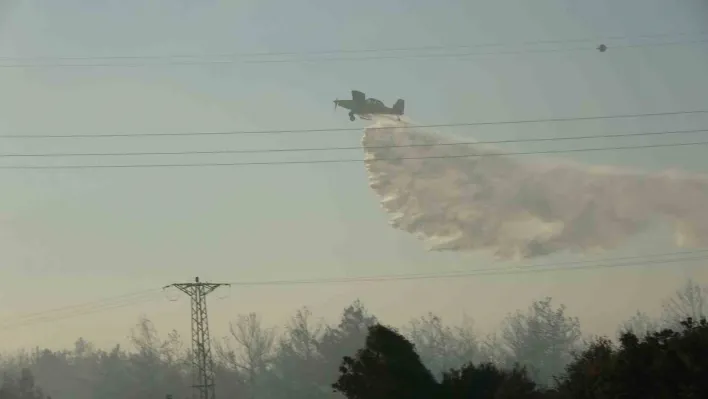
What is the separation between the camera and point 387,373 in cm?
5159

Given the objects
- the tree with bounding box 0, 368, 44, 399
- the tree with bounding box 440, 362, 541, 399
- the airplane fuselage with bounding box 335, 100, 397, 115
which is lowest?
the tree with bounding box 440, 362, 541, 399

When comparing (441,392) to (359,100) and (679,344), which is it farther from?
(359,100)

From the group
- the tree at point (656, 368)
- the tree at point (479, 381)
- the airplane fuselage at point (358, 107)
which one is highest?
the airplane fuselage at point (358, 107)

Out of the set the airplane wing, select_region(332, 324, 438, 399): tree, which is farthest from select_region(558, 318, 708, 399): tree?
the airplane wing

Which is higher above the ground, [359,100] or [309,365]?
[359,100]

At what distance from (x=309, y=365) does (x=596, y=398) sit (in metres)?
86.8

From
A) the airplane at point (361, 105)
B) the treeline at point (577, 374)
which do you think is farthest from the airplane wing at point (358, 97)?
the treeline at point (577, 374)

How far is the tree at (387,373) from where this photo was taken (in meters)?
51.2

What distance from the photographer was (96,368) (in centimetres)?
13238

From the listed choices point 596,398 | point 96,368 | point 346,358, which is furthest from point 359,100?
point 96,368

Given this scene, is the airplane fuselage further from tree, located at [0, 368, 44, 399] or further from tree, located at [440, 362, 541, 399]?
tree, located at [0, 368, 44, 399]

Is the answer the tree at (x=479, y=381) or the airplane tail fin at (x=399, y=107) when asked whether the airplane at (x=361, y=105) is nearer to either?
the airplane tail fin at (x=399, y=107)

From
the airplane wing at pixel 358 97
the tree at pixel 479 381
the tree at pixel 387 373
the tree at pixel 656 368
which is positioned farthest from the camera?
the airplane wing at pixel 358 97

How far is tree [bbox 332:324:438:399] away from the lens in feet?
168
